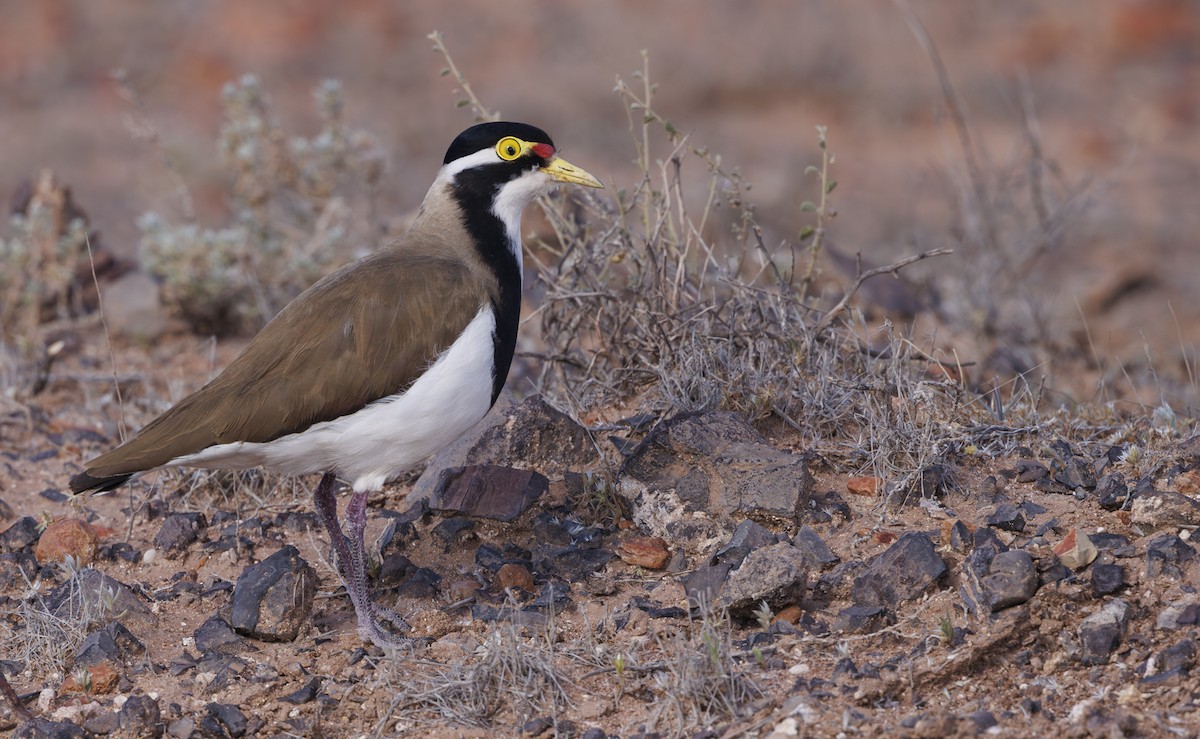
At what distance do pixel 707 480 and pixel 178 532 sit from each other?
2.07 m

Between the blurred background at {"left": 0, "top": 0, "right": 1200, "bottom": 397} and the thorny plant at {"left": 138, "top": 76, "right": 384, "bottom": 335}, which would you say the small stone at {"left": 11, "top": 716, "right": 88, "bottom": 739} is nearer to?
the thorny plant at {"left": 138, "top": 76, "right": 384, "bottom": 335}

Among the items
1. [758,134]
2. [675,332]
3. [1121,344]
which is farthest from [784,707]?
[758,134]

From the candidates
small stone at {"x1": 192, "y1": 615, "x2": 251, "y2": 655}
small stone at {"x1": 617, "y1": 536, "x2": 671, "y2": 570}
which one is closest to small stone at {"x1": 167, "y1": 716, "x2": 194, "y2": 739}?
small stone at {"x1": 192, "y1": 615, "x2": 251, "y2": 655}

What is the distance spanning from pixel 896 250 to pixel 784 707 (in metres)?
7.17

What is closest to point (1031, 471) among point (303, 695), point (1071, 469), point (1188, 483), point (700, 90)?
point (1071, 469)

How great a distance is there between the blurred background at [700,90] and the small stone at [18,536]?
6359 millimetres

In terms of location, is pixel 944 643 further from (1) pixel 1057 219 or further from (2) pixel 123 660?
(1) pixel 1057 219

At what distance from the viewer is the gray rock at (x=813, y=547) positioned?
4469 mm

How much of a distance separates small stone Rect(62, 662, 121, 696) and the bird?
0.58 metres

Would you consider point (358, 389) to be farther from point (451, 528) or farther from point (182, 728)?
point (182, 728)

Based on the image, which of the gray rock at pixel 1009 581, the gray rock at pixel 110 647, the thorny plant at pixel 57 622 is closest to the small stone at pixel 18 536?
the thorny plant at pixel 57 622

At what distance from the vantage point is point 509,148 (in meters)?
4.96

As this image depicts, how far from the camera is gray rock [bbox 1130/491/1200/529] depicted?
4.27m

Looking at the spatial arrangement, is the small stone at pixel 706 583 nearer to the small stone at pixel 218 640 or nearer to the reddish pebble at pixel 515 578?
the reddish pebble at pixel 515 578
